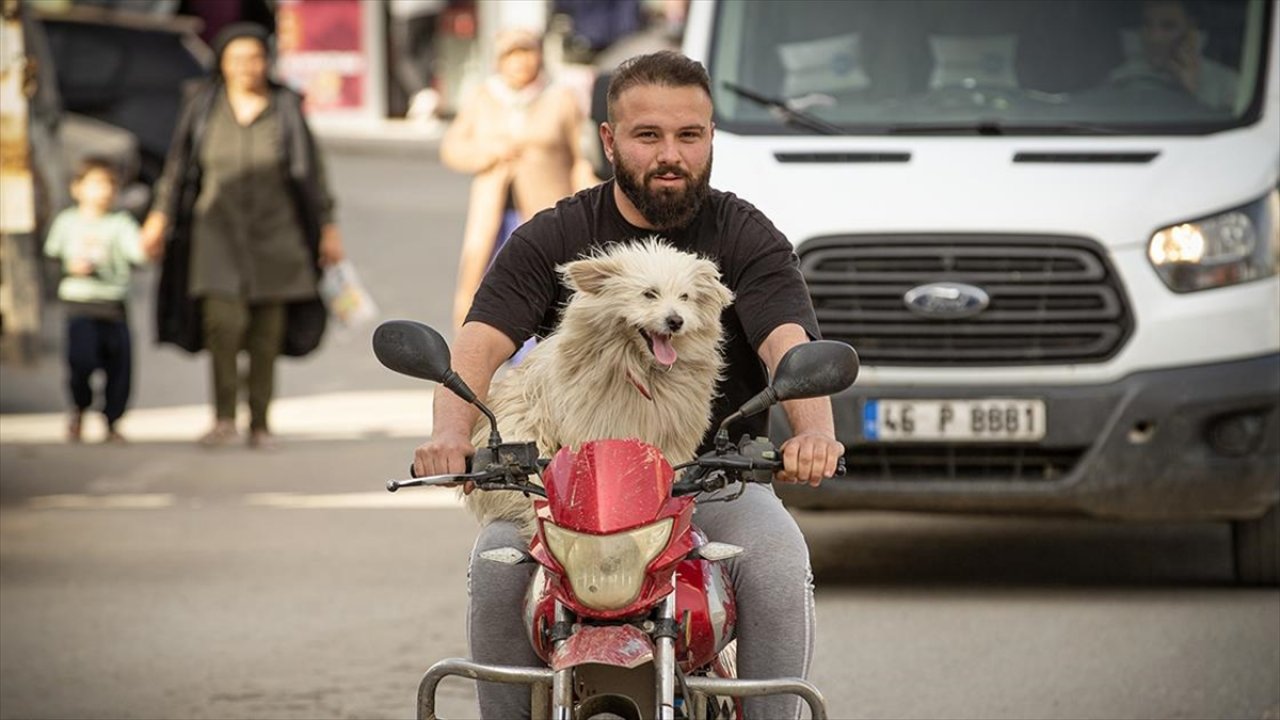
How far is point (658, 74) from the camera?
17.2ft

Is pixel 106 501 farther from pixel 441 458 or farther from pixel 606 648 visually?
pixel 606 648

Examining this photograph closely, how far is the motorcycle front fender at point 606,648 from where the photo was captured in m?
4.43

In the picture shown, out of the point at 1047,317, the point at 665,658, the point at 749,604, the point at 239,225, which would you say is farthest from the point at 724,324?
the point at 239,225

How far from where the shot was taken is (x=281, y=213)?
47.5ft

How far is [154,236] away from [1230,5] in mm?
6018

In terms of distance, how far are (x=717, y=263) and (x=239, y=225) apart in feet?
30.3

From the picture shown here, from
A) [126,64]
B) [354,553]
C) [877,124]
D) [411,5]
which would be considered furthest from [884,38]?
[411,5]

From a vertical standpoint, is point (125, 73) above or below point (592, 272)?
above

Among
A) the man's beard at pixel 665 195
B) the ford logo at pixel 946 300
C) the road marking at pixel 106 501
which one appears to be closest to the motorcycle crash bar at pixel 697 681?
the man's beard at pixel 665 195

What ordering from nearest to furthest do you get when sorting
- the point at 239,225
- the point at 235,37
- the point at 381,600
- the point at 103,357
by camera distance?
the point at 381,600 < the point at 235,37 < the point at 239,225 < the point at 103,357

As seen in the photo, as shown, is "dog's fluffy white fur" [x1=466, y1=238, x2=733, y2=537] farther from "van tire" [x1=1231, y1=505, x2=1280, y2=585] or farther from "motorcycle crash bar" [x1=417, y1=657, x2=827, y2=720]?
Result: "van tire" [x1=1231, y1=505, x2=1280, y2=585]

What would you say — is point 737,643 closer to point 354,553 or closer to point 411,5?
point 354,553

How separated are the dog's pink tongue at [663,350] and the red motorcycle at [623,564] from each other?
244mm

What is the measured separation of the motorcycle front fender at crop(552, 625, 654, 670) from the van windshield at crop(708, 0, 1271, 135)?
5.62m
